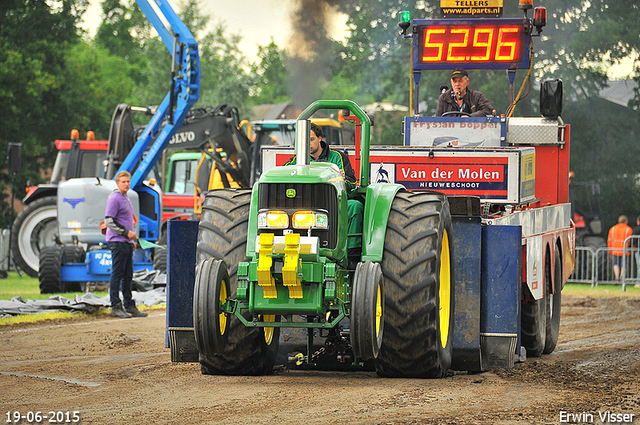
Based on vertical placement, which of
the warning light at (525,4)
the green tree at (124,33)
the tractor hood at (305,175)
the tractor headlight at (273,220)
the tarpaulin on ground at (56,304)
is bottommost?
the tarpaulin on ground at (56,304)

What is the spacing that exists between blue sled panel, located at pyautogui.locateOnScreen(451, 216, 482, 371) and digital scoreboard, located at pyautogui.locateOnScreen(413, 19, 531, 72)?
465cm

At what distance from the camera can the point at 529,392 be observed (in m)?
7.61

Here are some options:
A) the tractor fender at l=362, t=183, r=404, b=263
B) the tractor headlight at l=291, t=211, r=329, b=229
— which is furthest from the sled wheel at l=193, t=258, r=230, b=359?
the tractor fender at l=362, t=183, r=404, b=263

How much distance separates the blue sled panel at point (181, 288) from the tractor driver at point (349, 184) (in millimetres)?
1189

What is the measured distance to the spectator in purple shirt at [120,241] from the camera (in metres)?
14.3

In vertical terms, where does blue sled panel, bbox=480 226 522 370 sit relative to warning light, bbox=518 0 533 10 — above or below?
below

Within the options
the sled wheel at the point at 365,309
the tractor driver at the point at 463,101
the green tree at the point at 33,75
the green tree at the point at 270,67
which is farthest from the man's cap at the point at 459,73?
the green tree at the point at 270,67

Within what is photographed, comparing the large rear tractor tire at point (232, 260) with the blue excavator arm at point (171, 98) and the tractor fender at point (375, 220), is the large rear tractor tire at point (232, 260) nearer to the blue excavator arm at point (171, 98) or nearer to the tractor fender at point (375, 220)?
the tractor fender at point (375, 220)

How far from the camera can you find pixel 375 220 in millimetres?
7586

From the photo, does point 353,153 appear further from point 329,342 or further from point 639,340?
point 639,340

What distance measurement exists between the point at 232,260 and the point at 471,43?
6284 millimetres

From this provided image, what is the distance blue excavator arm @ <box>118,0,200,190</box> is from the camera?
19.3m

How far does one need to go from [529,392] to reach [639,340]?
486cm

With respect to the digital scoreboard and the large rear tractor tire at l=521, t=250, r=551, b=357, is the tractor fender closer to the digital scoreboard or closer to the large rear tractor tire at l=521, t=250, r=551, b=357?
the large rear tractor tire at l=521, t=250, r=551, b=357
